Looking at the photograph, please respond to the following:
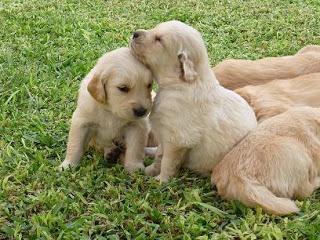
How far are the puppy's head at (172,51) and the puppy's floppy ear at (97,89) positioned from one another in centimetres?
33

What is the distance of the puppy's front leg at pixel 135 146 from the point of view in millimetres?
4781

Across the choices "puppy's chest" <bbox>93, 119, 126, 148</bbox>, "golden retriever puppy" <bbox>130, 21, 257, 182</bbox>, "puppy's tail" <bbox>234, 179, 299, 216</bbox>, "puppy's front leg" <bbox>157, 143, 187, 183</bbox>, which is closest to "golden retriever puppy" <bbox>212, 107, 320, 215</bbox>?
Result: "puppy's tail" <bbox>234, 179, 299, 216</bbox>

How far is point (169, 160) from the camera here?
458 centimetres

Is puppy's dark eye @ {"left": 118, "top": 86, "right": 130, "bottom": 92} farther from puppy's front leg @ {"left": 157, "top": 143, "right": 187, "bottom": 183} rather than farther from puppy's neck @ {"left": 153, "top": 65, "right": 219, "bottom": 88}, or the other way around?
puppy's front leg @ {"left": 157, "top": 143, "right": 187, "bottom": 183}

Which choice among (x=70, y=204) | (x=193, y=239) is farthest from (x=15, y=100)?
(x=193, y=239)

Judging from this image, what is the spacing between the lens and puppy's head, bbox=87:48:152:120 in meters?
4.52

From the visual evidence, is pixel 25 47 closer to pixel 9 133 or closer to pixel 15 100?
pixel 15 100

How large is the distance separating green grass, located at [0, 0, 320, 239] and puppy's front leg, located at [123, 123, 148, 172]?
10cm

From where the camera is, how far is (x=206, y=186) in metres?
4.60

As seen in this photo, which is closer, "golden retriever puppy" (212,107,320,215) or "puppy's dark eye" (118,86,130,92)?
"golden retriever puppy" (212,107,320,215)

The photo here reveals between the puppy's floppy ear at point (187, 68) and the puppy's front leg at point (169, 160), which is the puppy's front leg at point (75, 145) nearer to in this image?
the puppy's front leg at point (169, 160)

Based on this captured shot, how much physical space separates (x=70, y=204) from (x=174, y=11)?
499 centimetres

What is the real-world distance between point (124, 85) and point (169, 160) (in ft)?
1.97

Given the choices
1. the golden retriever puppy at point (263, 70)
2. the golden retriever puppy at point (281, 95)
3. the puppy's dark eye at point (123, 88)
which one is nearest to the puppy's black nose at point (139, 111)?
the puppy's dark eye at point (123, 88)
